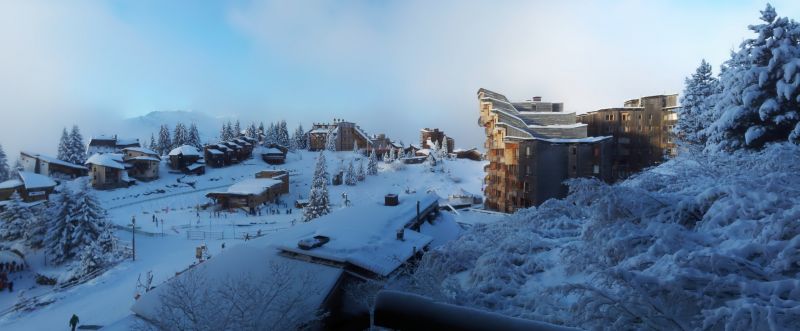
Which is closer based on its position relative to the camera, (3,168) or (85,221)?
(85,221)

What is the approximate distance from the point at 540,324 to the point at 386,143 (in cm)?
13241

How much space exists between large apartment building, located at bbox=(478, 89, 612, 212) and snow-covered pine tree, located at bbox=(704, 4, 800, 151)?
20.1m

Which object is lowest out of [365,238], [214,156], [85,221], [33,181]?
[85,221]

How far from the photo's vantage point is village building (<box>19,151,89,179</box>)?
7350 centimetres

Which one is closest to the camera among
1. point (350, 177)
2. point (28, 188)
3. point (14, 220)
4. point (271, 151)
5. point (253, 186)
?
point (14, 220)

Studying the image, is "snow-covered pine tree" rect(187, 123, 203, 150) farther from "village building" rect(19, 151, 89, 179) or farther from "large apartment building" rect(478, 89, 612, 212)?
"large apartment building" rect(478, 89, 612, 212)

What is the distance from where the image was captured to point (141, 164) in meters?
79.5

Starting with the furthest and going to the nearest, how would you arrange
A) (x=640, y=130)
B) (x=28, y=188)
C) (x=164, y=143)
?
(x=164, y=143)
(x=28, y=188)
(x=640, y=130)

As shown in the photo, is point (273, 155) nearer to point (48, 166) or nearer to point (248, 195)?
point (248, 195)

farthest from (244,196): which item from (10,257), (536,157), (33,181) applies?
(536,157)

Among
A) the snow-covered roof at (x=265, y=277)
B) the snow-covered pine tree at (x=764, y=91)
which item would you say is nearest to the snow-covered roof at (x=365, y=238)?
the snow-covered roof at (x=265, y=277)

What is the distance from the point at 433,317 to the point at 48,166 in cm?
9437

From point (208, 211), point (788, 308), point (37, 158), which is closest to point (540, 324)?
point (788, 308)

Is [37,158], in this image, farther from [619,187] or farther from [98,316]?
[619,187]
